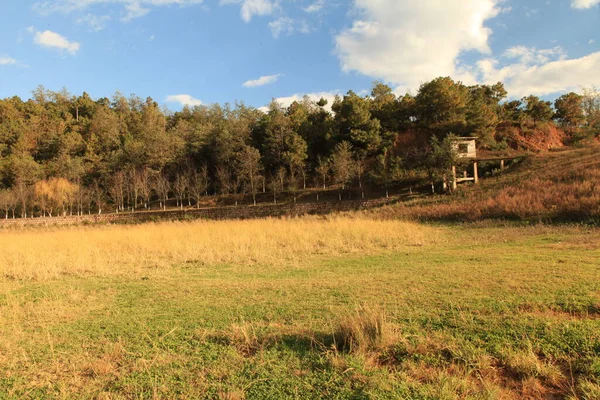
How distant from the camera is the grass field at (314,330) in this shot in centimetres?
289

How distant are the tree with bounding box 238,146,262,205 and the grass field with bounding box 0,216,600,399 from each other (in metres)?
33.8

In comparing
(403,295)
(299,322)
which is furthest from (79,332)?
(403,295)

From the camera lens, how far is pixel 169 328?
4.29 m

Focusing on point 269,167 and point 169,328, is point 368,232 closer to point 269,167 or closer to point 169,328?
point 169,328

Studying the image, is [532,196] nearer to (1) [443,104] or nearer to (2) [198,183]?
(1) [443,104]

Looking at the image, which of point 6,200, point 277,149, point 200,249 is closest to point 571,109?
point 277,149

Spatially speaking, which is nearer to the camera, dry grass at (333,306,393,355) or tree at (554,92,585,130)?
dry grass at (333,306,393,355)

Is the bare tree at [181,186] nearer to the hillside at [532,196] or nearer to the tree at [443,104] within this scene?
the hillside at [532,196]

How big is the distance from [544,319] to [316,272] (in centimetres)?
474

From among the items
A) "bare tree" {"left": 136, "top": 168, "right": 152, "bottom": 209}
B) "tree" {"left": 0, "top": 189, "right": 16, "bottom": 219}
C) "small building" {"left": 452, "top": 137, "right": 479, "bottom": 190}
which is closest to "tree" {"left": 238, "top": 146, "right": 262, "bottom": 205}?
"bare tree" {"left": 136, "top": 168, "right": 152, "bottom": 209}

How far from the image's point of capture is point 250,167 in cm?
4191

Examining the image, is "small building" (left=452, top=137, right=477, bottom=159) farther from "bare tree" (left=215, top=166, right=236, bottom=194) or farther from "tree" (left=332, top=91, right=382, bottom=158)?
"bare tree" (left=215, top=166, right=236, bottom=194)

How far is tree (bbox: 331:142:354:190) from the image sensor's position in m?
37.7

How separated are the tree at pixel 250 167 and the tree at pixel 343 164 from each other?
969 cm
